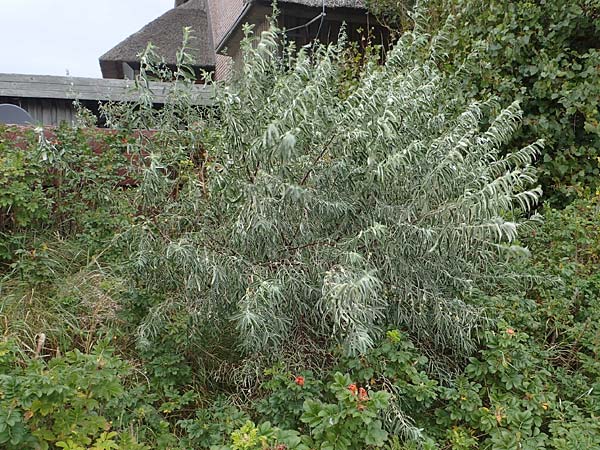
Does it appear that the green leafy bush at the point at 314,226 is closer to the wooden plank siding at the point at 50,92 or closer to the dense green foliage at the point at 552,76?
the dense green foliage at the point at 552,76

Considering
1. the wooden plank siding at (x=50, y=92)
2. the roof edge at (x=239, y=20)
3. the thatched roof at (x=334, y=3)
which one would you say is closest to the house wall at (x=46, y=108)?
the wooden plank siding at (x=50, y=92)

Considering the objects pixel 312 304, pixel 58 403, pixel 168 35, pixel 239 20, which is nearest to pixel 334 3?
pixel 239 20

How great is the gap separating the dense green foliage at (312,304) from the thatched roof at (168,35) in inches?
463

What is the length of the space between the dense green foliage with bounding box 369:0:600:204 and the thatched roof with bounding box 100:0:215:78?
33.9 feet

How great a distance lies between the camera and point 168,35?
14578 millimetres

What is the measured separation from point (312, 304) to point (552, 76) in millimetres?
2871

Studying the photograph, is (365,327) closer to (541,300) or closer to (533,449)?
(533,449)

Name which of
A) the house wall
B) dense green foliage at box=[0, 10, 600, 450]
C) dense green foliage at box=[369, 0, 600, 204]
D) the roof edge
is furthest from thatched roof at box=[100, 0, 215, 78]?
dense green foliage at box=[0, 10, 600, 450]

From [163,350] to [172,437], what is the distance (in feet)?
1.60

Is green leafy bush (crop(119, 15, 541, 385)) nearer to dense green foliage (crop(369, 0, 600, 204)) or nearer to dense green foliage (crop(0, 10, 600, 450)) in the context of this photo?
dense green foliage (crop(0, 10, 600, 450))

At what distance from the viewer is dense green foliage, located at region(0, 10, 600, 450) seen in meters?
2.08

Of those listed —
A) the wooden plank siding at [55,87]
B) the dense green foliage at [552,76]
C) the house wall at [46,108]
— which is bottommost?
the house wall at [46,108]

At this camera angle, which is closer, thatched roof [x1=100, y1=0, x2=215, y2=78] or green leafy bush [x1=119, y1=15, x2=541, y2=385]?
green leafy bush [x1=119, y1=15, x2=541, y2=385]

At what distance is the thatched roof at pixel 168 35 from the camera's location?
14.1 m
